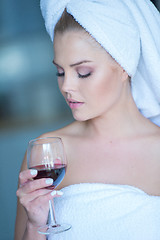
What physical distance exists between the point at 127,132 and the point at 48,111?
382cm

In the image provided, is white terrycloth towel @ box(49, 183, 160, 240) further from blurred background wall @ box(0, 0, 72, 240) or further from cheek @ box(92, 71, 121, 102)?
blurred background wall @ box(0, 0, 72, 240)

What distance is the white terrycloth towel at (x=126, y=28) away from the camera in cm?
157

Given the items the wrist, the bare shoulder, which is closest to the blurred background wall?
the bare shoulder

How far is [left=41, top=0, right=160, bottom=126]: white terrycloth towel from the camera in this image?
5.14ft

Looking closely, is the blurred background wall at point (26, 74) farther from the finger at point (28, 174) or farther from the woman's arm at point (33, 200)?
the finger at point (28, 174)

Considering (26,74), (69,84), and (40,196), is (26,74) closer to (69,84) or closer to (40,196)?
(69,84)

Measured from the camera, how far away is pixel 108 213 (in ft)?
4.93

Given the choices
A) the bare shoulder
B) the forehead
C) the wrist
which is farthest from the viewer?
the bare shoulder

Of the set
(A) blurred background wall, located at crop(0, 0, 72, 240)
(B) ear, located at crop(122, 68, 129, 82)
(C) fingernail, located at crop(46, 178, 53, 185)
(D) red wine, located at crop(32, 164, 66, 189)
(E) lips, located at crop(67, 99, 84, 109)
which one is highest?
(A) blurred background wall, located at crop(0, 0, 72, 240)

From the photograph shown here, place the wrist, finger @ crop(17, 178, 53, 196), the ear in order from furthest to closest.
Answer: the ear
the wrist
finger @ crop(17, 178, 53, 196)

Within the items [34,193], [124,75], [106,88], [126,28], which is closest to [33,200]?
[34,193]

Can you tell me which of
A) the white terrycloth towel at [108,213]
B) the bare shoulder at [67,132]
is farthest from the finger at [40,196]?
the bare shoulder at [67,132]

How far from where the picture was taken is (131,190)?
1.56 m

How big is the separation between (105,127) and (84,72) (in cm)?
39
